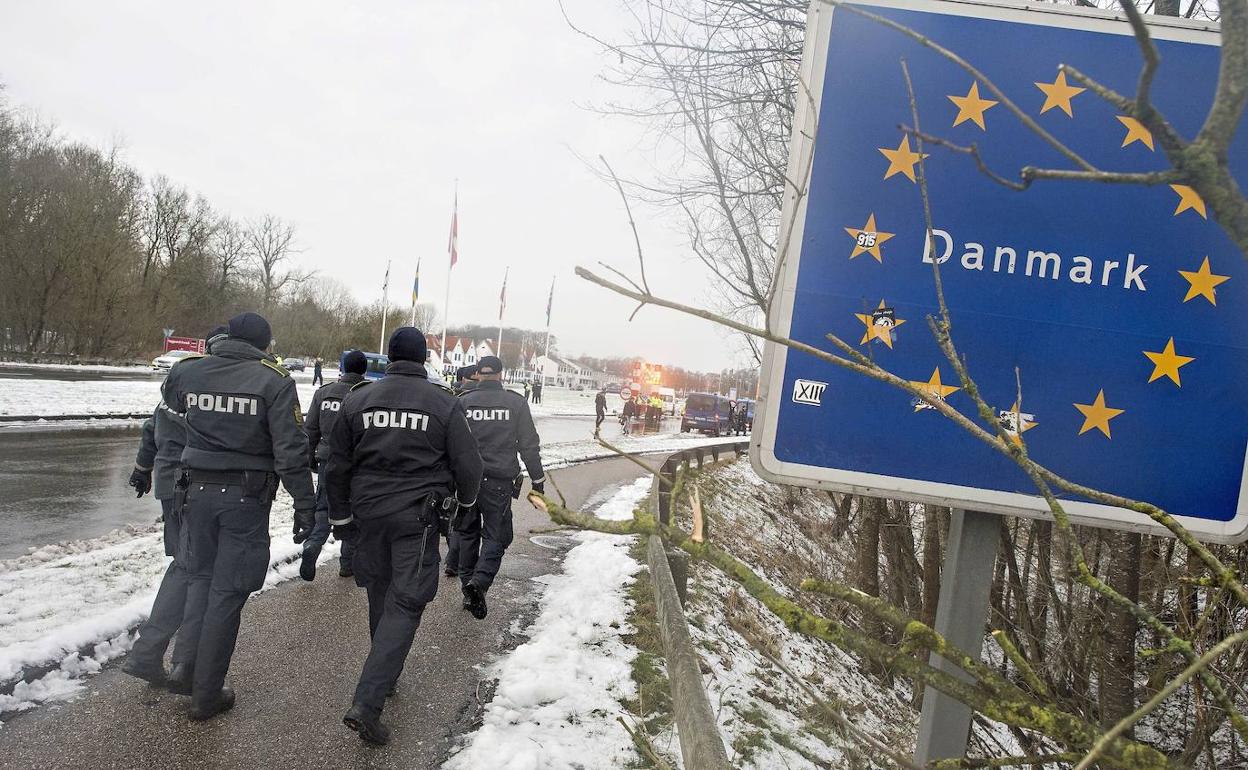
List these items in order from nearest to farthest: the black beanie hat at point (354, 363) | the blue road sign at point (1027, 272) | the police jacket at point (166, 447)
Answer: the blue road sign at point (1027, 272)
the police jacket at point (166, 447)
the black beanie hat at point (354, 363)

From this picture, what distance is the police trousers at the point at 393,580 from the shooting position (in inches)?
140

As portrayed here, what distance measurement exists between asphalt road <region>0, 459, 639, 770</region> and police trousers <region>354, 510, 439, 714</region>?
33 cm

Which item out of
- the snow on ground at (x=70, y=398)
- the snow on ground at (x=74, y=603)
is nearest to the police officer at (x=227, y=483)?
the snow on ground at (x=74, y=603)

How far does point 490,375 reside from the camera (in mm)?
6215

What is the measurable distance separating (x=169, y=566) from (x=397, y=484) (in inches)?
59.3

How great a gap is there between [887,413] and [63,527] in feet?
27.5

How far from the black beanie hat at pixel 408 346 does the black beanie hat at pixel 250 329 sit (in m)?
0.69

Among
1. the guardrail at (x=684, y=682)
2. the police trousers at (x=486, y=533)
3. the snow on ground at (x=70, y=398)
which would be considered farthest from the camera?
the snow on ground at (x=70, y=398)

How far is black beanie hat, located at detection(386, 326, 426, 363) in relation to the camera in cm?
400

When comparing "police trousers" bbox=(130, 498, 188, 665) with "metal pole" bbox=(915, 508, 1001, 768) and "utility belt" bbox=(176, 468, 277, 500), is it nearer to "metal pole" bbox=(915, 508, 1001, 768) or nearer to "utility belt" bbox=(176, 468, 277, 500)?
"utility belt" bbox=(176, 468, 277, 500)

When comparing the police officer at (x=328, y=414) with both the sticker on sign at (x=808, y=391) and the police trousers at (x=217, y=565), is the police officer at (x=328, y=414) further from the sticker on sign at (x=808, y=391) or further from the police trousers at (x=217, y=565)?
the sticker on sign at (x=808, y=391)

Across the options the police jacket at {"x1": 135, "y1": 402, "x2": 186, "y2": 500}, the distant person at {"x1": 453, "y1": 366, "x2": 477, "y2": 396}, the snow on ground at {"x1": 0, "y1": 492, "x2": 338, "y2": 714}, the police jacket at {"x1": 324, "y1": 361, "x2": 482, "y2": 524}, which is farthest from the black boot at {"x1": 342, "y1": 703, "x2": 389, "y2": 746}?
the distant person at {"x1": 453, "y1": 366, "x2": 477, "y2": 396}

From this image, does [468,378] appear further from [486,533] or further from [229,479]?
[229,479]

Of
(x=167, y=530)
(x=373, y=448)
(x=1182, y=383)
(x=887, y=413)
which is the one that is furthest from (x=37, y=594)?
(x=1182, y=383)
